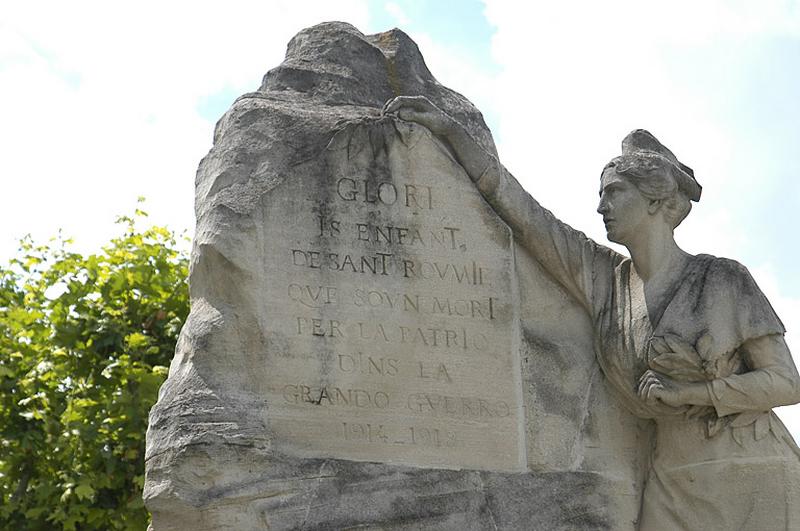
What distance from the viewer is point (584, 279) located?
981 centimetres

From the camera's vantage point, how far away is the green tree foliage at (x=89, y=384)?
46.6ft

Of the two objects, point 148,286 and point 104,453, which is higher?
point 148,286

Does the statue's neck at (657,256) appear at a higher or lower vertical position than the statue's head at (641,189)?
lower

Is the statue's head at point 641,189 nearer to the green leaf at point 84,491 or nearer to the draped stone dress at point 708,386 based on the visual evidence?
the draped stone dress at point 708,386

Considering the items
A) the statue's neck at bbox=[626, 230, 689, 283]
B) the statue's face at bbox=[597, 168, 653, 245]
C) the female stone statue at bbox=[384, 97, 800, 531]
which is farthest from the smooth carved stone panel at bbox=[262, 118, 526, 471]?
the statue's neck at bbox=[626, 230, 689, 283]

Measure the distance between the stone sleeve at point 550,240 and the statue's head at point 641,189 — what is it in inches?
8.6

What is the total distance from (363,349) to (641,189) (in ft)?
6.43

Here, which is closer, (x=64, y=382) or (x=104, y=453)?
(x=104, y=453)

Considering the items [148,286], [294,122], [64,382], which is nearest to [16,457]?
[64,382]

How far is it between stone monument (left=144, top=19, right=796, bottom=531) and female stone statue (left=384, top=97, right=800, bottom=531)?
4cm

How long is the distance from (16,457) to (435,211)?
283 inches

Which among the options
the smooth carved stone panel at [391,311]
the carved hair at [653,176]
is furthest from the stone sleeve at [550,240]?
the carved hair at [653,176]

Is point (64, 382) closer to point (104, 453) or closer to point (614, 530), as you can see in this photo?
point (104, 453)

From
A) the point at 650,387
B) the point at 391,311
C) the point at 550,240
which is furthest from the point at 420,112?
the point at 650,387
